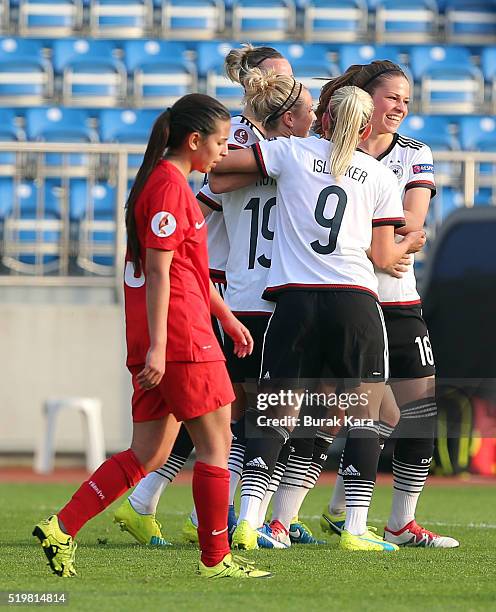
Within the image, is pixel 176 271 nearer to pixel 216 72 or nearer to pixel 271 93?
pixel 271 93

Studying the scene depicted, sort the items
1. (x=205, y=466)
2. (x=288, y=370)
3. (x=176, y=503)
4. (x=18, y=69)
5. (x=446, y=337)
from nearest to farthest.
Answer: (x=205, y=466), (x=288, y=370), (x=176, y=503), (x=446, y=337), (x=18, y=69)

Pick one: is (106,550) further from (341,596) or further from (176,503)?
(176,503)

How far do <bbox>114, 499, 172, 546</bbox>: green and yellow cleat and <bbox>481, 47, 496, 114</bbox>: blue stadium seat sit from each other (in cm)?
1057

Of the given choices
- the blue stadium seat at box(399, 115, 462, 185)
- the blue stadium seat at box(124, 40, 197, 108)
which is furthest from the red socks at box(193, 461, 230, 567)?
the blue stadium seat at box(124, 40, 197, 108)

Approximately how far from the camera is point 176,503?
25.0 ft

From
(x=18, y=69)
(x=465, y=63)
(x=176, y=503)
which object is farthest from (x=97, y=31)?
(x=176, y=503)

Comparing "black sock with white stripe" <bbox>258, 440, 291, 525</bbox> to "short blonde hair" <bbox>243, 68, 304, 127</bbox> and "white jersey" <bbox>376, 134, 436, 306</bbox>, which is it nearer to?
"white jersey" <bbox>376, 134, 436, 306</bbox>

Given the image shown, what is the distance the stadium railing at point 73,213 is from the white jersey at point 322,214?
5.87 meters

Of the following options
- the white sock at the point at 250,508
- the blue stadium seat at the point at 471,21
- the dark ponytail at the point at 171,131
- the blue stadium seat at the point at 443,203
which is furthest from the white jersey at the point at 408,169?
the blue stadium seat at the point at 471,21

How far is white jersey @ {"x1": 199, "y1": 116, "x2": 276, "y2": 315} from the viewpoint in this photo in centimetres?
494

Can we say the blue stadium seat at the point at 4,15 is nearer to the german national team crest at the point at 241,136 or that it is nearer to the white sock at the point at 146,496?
the german national team crest at the point at 241,136

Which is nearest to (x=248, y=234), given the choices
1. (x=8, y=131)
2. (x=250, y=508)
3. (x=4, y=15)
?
→ (x=250, y=508)

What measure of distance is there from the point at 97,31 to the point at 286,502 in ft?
35.1

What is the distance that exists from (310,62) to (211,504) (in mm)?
10627
